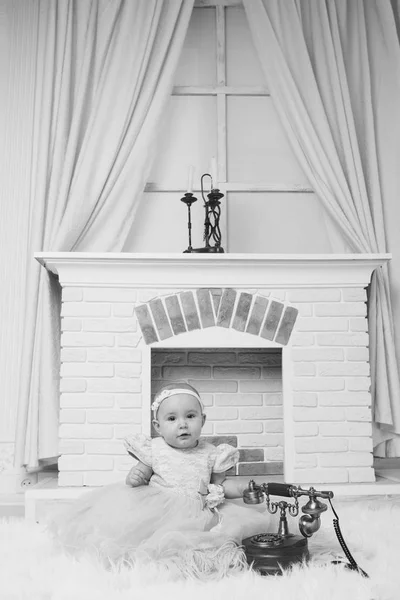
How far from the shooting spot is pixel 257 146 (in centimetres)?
357

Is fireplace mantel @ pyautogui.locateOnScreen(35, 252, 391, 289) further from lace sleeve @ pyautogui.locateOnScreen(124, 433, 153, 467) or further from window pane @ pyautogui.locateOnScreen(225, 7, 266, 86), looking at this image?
window pane @ pyautogui.locateOnScreen(225, 7, 266, 86)

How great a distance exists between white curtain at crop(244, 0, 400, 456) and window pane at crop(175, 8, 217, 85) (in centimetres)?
24

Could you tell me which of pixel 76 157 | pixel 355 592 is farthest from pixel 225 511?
pixel 76 157

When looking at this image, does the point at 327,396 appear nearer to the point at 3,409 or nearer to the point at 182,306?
the point at 182,306

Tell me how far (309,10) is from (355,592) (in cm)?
293

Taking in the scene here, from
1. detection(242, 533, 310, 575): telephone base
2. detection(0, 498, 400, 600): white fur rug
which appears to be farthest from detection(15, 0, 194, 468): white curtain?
detection(242, 533, 310, 575): telephone base

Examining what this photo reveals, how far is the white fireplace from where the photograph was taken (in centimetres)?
293

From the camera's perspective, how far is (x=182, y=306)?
300cm

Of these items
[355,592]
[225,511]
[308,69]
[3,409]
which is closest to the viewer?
[355,592]

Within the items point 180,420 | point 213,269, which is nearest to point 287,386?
point 213,269

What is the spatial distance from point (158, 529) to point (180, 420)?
0.36m

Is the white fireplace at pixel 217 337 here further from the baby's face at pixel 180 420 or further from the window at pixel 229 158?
the baby's face at pixel 180 420

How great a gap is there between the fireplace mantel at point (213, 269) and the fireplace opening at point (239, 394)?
49cm

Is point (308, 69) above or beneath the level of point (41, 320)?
above
